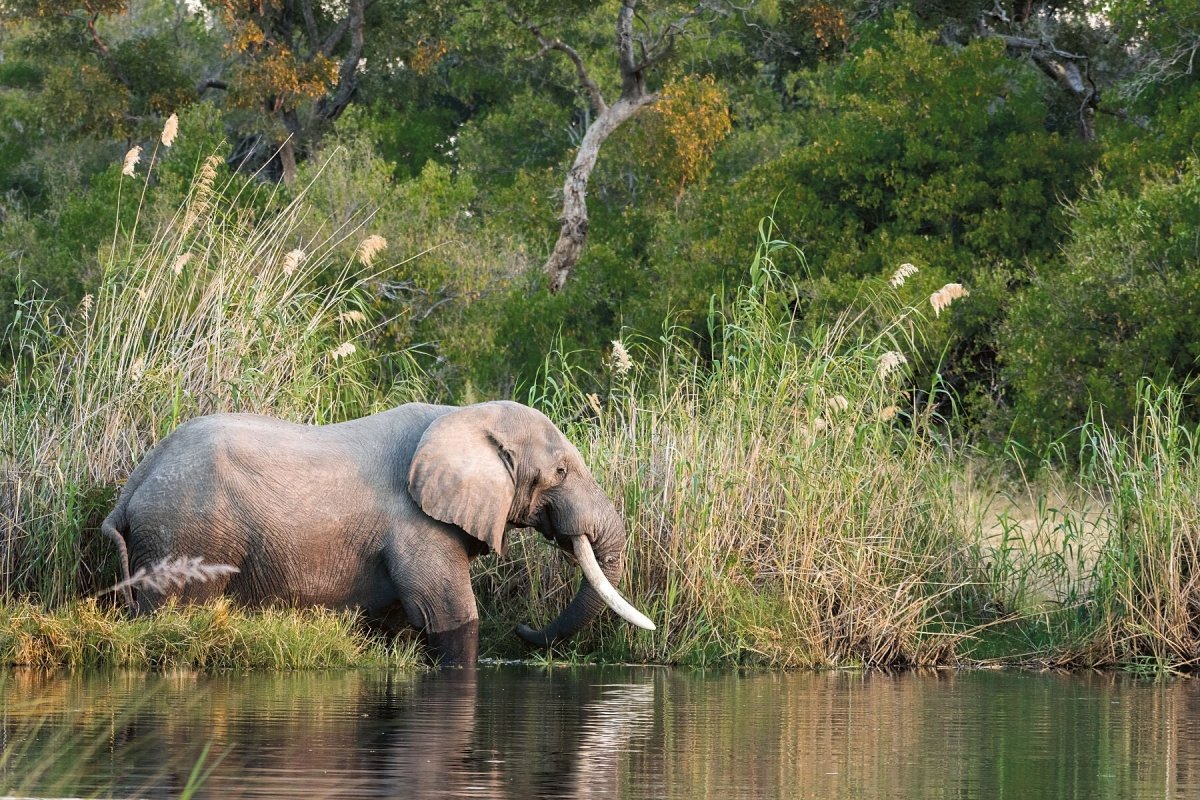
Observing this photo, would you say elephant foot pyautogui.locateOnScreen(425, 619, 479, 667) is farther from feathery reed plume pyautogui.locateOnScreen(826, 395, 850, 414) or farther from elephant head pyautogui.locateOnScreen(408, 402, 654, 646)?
feathery reed plume pyautogui.locateOnScreen(826, 395, 850, 414)

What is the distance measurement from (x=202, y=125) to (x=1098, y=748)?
994 inches

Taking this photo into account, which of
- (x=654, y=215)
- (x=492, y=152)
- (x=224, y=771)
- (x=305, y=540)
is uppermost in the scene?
(x=492, y=152)

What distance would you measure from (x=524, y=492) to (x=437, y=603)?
82 cm

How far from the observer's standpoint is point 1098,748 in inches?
307

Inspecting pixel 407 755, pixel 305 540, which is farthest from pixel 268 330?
pixel 407 755

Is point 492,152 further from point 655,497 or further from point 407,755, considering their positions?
point 407,755

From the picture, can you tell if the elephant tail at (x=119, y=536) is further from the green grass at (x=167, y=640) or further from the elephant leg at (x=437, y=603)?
the elephant leg at (x=437, y=603)

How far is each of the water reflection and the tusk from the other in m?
0.36

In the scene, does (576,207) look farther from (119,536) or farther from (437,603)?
(119,536)

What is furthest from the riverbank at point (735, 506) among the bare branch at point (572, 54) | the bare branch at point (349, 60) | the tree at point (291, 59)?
the bare branch at point (349, 60)

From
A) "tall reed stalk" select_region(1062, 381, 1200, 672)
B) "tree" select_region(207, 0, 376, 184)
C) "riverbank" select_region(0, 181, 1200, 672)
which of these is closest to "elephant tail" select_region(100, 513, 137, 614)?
"riverbank" select_region(0, 181, 1200, 672)

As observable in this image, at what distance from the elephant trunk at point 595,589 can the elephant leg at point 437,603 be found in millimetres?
575

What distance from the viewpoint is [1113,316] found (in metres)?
18.6

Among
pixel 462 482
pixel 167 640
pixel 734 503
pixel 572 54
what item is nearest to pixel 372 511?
pixel 462 482
